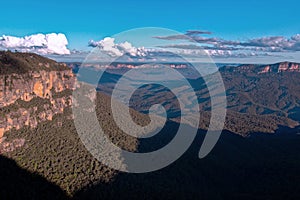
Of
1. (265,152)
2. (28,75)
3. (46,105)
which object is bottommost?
(265,152)

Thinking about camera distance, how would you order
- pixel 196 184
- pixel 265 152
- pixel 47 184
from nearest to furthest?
pixel 47 184
pixel 196 184
pixel 265 152

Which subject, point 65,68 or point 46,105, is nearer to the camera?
point 46,105

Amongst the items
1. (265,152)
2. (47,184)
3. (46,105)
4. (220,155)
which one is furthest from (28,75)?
(265,152)

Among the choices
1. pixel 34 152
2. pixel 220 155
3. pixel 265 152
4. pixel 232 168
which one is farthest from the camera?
pixel 265 152

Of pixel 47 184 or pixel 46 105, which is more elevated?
pixel 46 105

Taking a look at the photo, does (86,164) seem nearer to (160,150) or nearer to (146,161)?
(146,161)

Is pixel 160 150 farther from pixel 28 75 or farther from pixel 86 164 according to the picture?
pixel 28 75

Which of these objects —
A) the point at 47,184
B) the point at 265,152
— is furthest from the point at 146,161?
the point at 265,152
